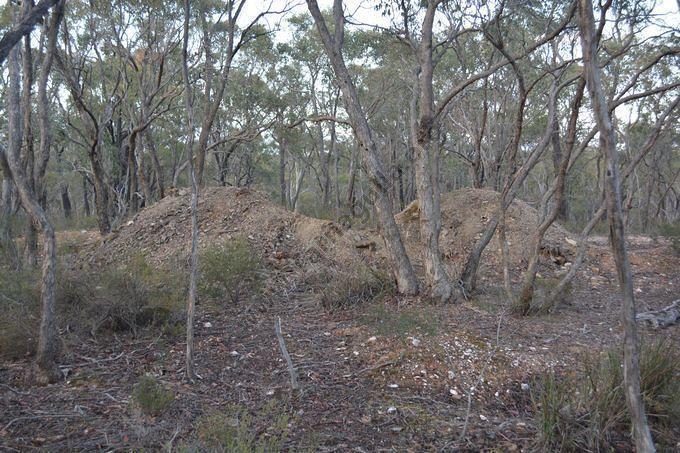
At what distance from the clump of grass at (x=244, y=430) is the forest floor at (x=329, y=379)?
2cm

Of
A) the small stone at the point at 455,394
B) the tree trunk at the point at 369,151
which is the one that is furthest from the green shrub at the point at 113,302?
the small stone at the point at 455,394

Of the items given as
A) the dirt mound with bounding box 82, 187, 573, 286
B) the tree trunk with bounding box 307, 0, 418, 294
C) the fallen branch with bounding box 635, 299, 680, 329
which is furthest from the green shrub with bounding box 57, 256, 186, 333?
the fallen branch with bounding box 635, 299, 680, 329

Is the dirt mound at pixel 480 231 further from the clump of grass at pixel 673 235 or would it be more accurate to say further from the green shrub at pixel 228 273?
the green shrub at pixel 228 273

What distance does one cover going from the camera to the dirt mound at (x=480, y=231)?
1111cm

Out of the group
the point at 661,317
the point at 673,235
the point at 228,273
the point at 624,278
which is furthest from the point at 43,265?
the point at 673,235

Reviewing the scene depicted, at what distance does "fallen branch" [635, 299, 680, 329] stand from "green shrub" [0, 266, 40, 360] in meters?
6.97

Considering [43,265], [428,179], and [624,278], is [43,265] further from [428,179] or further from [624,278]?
[428,179]

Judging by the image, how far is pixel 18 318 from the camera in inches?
206

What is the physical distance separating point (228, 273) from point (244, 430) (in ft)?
14.5

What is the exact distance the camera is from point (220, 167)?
22.8 meters

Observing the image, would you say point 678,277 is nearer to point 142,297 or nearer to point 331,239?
point 331,239

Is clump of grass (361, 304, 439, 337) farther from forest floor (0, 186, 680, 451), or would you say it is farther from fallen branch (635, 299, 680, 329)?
fallen branch (635, 299, 680, 329)

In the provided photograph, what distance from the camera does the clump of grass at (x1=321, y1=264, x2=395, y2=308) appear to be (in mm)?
7480

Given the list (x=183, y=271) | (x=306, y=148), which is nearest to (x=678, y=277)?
(x=183, y=271)
